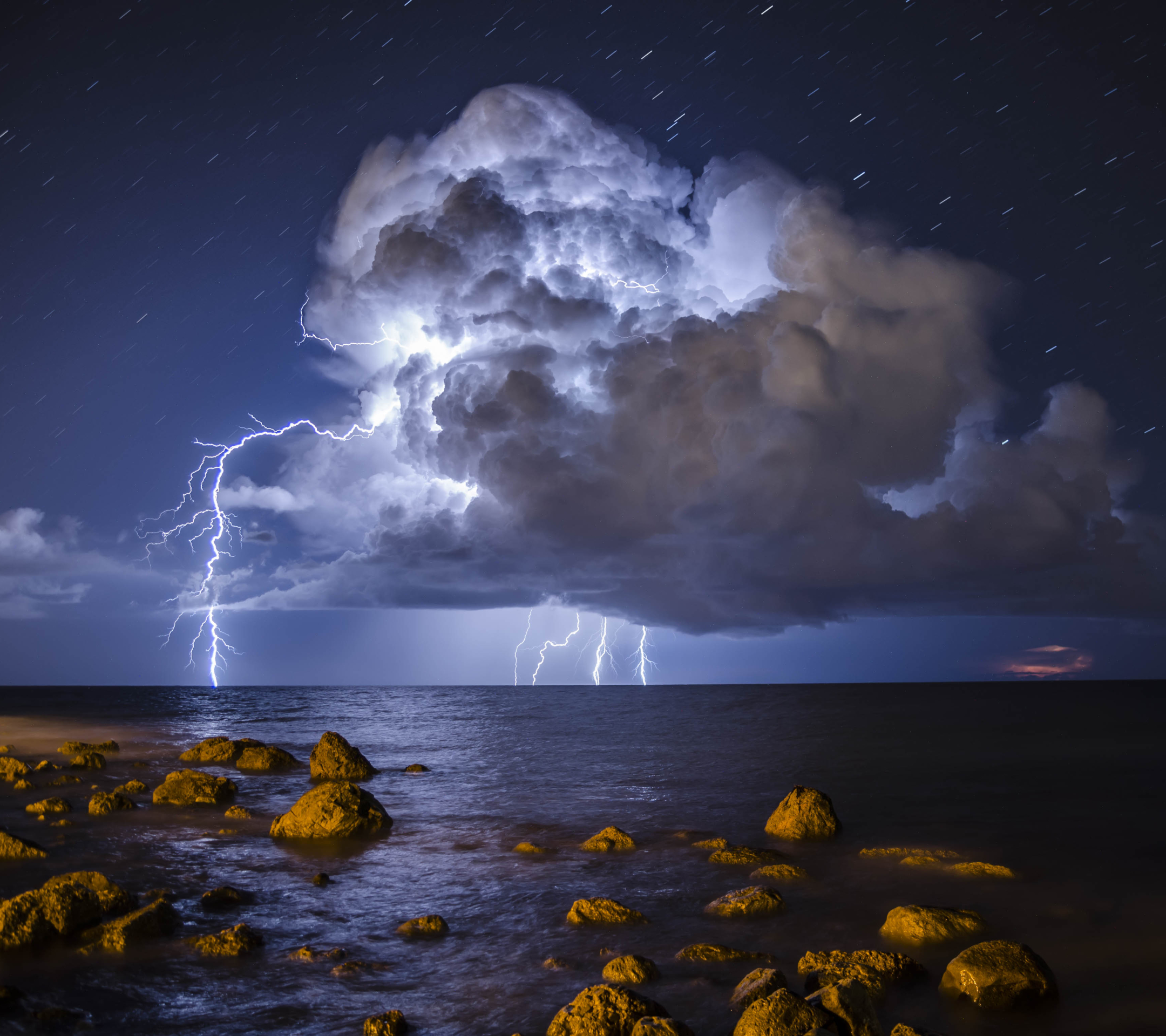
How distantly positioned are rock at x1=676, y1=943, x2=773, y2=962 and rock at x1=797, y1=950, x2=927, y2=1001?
0.50m

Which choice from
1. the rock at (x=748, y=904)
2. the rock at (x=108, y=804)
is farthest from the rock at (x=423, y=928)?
the rock at (x=108, y=804)

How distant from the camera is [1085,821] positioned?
18.1m

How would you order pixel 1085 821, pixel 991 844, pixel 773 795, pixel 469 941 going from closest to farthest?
pixel 469 941
pixel 991 844
pixel 1085 821
pixel 773 795

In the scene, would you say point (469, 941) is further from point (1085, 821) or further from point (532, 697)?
point (532, 697)

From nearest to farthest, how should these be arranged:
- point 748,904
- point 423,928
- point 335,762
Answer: point 423,928 → point 748,904 → point 335,762

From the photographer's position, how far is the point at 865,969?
7.36 m

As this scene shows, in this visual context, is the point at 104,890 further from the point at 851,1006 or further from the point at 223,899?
the point at 851,1006

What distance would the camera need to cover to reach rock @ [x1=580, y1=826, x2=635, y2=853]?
44.5 ft

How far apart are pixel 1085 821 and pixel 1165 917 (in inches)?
338

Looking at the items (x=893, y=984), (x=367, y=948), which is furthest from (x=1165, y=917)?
(x=367, y=948)

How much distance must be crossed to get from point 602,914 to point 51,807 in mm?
12478

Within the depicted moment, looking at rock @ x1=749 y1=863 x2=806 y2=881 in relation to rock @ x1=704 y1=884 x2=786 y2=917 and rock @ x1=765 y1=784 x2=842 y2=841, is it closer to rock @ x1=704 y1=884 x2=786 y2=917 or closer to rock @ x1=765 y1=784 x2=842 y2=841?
rock @ x1=704 y1=884 x2=786 y2=917

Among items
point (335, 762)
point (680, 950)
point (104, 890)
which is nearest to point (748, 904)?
point (680, 950)

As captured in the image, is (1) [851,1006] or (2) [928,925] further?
(2) [928,925]
